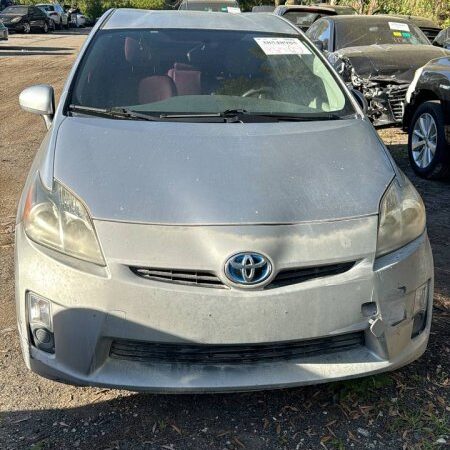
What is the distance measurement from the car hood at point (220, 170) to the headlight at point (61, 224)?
56 millimetres

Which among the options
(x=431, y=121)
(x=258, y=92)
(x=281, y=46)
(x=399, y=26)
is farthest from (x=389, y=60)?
(x=258, y=92)

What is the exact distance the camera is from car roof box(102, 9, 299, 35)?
158 inches

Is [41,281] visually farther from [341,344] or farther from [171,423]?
[341,344]

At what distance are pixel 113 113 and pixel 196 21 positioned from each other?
127 centimetres

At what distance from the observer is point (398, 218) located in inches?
101

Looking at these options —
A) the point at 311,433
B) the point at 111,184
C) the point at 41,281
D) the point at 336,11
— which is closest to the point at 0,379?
the point at 41,281

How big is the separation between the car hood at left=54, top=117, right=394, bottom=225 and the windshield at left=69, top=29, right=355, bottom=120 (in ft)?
1.15

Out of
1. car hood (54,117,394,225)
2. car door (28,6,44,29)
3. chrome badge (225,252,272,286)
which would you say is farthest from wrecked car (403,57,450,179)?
car door (28,6,44,29)

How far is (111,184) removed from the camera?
252 cm

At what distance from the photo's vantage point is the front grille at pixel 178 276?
225cm

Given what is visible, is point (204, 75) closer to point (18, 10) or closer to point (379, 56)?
point (379, 56)

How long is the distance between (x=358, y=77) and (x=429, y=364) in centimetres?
575

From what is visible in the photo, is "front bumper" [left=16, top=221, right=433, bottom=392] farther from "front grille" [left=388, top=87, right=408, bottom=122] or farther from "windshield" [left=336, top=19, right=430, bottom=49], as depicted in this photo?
"windshield" [left=336, top=19, right=430, bottom=49]

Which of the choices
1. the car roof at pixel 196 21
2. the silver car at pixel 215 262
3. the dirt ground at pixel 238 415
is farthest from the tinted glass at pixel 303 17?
the dirt ground at pixel 238 415
